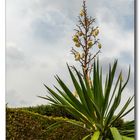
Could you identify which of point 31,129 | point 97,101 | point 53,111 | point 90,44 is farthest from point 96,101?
point 53,111

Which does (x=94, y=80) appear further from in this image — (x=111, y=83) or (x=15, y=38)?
(x=15, y=38)

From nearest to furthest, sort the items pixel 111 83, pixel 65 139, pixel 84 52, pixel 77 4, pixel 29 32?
pixel 111 83
pixel 29 32
pixel 77 4
pixel 84 52
pixel 65 139

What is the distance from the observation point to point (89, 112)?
347 centimetres

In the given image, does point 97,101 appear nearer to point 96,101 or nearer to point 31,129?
point 96,101

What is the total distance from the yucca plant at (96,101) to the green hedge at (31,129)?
0.80m

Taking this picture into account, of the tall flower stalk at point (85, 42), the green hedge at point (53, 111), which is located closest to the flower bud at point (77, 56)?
the tall flower stalk at point (85, 42)

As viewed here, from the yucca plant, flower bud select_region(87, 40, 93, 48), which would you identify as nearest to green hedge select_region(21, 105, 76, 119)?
flower bud select_region(87, 40, 93, 48)

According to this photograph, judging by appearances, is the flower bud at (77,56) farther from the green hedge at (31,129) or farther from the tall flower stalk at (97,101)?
the green hedge at (31,129)

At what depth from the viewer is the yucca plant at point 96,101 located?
3401 millimetres

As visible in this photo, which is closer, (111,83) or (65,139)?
(111,83)

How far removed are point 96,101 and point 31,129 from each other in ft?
4.36

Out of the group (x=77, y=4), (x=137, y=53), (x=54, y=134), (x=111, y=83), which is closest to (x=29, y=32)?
(x=77, y=4)

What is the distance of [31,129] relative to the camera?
15.3 ft

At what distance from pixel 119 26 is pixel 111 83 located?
531mm
